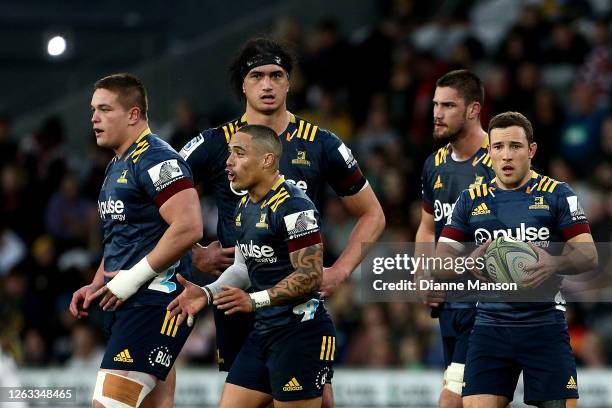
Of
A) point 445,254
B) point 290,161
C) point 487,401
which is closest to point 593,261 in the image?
point 445,254

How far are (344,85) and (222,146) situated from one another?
8827 millimetres

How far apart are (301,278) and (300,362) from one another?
50 cm

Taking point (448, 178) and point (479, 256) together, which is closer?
point (479, 256)

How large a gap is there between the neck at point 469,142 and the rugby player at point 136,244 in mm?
1964

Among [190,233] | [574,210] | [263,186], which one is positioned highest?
[263,186]

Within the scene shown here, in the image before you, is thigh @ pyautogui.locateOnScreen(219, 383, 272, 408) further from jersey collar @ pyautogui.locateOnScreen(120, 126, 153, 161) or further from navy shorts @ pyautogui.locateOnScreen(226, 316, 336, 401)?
jersey collar @ pyautogui.locateOnScreen(120, 126, 153, 161)

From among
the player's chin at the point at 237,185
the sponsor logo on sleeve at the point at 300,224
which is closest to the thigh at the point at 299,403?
the sponsor logo on sleeve at the point at 300,224

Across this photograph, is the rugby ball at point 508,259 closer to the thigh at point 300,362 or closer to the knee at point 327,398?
the thigh at point 300,362

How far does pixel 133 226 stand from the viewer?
285 inches

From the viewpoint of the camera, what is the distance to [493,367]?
725 centimetres

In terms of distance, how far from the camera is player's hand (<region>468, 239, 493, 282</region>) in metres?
7.30

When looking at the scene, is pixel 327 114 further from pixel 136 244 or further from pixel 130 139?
pixel 136 244

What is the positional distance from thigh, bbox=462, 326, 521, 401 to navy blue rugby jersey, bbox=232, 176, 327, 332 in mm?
950

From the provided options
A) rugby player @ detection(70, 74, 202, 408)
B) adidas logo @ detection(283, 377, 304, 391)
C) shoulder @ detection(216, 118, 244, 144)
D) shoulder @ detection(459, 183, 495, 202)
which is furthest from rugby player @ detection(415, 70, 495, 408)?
rugby player @ detection(70, 74, 202, 408)
